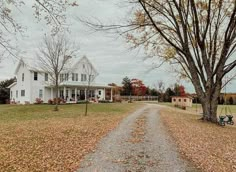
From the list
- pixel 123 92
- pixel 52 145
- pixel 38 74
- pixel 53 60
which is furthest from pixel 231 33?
pixel 123 92

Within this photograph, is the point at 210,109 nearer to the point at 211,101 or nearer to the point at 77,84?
the point at 211,101

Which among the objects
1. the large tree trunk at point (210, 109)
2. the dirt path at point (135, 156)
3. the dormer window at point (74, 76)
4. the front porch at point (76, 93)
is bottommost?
the dirt path at point (135, 156)

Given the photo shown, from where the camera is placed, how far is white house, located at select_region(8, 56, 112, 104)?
43500 millimetres

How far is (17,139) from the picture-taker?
12367 millimetres

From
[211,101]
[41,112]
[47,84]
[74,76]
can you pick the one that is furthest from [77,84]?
[211,101]

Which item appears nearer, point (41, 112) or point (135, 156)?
point (135, 156)

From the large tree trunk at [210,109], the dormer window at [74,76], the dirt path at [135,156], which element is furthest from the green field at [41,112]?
the dormer window at [74,76]

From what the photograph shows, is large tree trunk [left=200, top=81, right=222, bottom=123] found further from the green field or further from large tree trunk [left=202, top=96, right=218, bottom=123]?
the green field

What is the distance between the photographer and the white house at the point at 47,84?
143ft

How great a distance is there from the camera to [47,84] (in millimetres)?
44750

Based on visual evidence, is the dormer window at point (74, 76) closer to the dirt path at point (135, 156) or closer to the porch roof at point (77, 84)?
the porch roof at point (77, 84)

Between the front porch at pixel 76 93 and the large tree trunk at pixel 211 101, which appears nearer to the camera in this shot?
the large tree trunk at pixel 211 101

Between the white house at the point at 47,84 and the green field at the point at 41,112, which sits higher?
the white house at the point at 47,84

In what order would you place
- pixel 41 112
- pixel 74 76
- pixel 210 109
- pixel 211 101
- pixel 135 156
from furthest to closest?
pixel 74 76
pixel 41 112
pixel 210 109
pixel 211 101
pixel 135 156
